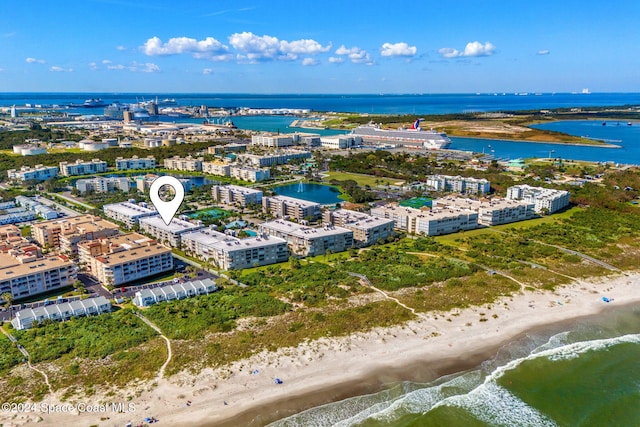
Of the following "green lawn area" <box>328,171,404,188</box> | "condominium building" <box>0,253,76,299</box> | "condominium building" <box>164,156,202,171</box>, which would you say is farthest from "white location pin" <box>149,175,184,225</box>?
"condominium building" <box>164,156,202,171</box>

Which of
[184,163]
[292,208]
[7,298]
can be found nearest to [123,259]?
[7,298]

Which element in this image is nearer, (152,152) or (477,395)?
(477,395)

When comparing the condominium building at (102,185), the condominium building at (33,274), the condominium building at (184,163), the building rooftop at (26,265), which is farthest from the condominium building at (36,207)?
the condominium building at (184,163)

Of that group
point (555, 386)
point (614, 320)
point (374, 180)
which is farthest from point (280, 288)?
point (374, 180)

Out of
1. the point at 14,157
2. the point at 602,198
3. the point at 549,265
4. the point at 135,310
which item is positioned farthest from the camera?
the point at 14,157

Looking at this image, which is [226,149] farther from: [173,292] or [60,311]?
[60,311]

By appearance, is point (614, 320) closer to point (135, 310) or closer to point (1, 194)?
point (135, 310)
